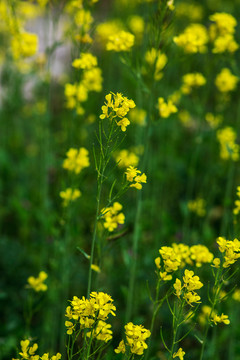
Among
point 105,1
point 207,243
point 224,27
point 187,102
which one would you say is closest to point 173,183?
point 207,243

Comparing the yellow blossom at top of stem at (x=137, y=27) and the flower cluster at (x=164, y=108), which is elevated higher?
the yellow blossom at top of stem at (x=137, y=27)

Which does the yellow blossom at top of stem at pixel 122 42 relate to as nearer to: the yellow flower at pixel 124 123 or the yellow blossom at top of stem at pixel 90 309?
the yellow flower at pixel 124 123

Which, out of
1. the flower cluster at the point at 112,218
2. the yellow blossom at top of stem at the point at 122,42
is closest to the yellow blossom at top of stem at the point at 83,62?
the yellow blossom at top of stem at the point at 122,42

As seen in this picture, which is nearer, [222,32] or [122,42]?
[122,42]

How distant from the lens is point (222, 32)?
3.09 m

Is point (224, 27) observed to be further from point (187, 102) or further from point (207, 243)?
point (187, 102)

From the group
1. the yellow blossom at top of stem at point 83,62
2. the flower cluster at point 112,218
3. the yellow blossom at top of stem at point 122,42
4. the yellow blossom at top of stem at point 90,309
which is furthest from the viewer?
the yellow blossom at top of stem at point 122,42

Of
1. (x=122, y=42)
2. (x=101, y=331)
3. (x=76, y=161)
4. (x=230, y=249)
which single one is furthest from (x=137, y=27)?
(x=101, y=331)

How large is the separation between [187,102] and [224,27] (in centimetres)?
329

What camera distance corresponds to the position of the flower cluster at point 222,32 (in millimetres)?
3018

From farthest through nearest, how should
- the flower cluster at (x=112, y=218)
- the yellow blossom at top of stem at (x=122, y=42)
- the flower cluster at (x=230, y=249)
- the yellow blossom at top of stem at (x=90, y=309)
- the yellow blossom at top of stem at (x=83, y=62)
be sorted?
the yellow blossom at top of stem at (x=122, y=42), the yellow blossom at top of stem at (x=83, y=62), the flower cluster at (x=112, y=218), the flower cluster at (x=230, y=249), the yellow blossom at top of stem at (x=90, y=309)

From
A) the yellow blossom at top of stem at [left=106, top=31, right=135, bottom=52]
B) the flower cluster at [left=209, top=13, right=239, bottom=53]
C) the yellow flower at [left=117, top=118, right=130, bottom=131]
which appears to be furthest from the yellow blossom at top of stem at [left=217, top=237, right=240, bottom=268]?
the flower cluster at [left=209, top=13, right=239, bottom=53]

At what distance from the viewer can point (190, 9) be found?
5.00m

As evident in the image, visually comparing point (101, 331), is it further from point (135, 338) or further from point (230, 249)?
point (230, 249)
